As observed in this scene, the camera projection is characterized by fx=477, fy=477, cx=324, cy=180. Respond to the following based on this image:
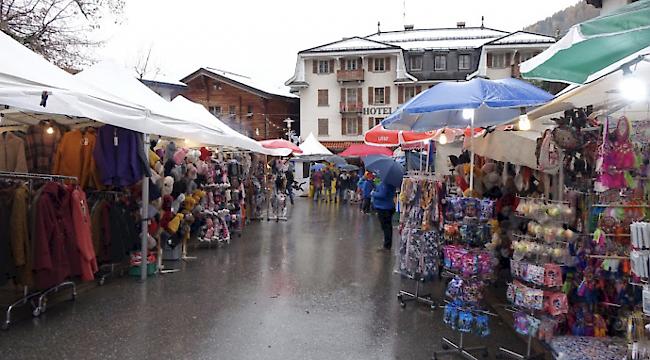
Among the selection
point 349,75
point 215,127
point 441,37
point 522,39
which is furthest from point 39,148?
point 441,37

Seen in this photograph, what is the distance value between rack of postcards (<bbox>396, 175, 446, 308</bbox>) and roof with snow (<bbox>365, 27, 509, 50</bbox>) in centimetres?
3385

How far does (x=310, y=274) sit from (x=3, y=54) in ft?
16.6

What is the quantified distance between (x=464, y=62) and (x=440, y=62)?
184 cm

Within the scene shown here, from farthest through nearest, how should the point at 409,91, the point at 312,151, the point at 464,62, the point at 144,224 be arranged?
the point at 409,91 < the point at 464,62 < the point at 312,151 < the point at 144,224

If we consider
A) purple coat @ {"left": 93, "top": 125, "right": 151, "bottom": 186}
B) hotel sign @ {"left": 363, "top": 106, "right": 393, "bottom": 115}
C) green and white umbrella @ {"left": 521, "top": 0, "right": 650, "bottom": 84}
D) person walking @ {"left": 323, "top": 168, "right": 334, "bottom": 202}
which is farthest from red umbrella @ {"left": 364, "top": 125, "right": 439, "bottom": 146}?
hotel sign @ {"left": 363, "top": 106, "right": 393, "bottom": 115}

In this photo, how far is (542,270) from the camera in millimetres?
4043

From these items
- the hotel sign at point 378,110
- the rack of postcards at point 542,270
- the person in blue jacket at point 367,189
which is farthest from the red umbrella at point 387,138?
the hotel sign at point 378,110

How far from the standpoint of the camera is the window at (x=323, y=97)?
39188 mm

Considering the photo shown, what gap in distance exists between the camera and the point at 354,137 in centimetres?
3909

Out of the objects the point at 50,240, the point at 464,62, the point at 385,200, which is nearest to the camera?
the point at 50,240

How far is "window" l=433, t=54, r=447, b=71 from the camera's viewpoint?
124 ft

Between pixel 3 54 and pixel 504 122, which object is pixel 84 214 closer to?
pixel 3 54

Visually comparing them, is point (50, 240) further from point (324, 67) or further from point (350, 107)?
point (324, 67)

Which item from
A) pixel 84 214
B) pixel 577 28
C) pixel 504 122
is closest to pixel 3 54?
pixel 84 214
